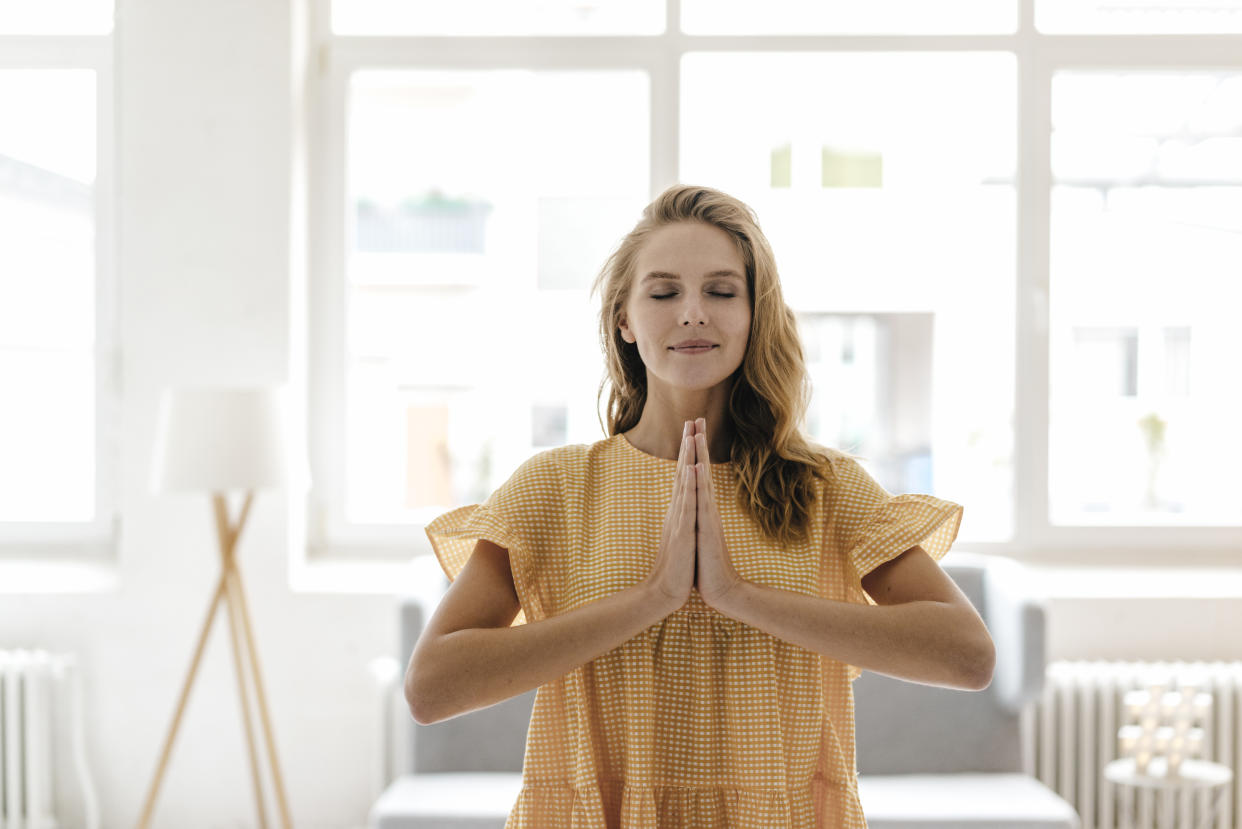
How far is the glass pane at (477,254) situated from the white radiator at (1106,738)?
65.3 inches

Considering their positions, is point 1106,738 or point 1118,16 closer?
point 1106,738

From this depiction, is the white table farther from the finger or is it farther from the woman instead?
the finger

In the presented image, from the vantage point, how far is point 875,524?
1.15 m

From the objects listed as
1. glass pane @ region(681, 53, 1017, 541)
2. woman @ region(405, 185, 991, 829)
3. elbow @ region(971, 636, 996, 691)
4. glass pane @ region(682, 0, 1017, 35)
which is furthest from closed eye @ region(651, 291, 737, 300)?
glass pane @ region(682, 0, 1017, 35)

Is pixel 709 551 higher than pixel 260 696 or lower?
higher

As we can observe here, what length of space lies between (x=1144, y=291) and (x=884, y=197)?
3.04 feet

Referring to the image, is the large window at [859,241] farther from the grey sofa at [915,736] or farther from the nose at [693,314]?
the nose at [693,314]

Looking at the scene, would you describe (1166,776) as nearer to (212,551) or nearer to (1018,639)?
(1018,639)

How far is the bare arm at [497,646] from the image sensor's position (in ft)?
3.45

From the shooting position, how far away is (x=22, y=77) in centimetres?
369

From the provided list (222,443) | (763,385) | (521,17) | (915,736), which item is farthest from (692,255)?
(521,17)

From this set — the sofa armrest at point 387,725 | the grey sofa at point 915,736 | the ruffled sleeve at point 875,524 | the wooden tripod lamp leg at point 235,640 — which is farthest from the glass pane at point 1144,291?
the ruffled sleeve at point 875,524

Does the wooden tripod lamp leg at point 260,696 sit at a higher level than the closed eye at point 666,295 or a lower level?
lower

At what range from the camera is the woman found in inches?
42.2
